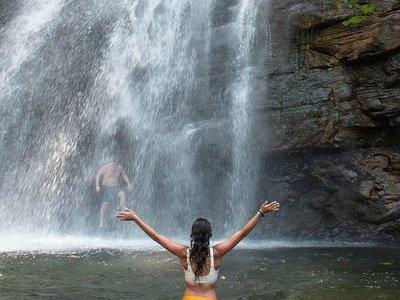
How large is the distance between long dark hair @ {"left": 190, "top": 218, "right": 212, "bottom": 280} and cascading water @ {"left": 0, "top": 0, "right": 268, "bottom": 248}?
10.4 metres

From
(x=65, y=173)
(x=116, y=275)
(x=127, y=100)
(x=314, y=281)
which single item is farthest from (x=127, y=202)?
(x=314, y=281)

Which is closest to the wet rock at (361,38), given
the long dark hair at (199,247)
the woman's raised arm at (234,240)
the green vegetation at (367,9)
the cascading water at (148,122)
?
the green vegetation at (367,9)

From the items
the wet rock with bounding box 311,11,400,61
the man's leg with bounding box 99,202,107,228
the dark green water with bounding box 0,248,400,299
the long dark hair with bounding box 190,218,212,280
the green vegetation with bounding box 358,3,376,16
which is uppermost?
the green vegetation with bounding box 358,3,376,16

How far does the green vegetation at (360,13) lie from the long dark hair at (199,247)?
11.3m

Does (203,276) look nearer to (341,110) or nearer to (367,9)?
(341,110)

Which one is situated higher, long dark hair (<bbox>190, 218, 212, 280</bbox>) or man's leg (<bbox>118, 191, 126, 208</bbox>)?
man's leg (<bbox>118, 191, 126, 208</bbox>)

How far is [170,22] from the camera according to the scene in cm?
1767

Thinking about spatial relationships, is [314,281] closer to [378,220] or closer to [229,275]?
[229,275]

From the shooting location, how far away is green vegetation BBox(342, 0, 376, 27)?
14391 mm

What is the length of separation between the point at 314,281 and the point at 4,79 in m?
14.4

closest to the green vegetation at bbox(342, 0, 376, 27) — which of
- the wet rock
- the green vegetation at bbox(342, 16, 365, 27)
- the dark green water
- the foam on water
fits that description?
the green vegetation at bbox(342, 16, 365, 27)

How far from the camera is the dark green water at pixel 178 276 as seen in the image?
7.40m

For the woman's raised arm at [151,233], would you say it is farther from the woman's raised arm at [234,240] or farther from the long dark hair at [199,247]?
the woman's raised arm at [234,240]

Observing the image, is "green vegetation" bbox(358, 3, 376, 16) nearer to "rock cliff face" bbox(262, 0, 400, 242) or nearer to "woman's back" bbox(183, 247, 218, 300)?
"rock cliff face" bbox(262, 0, 400, 242)
